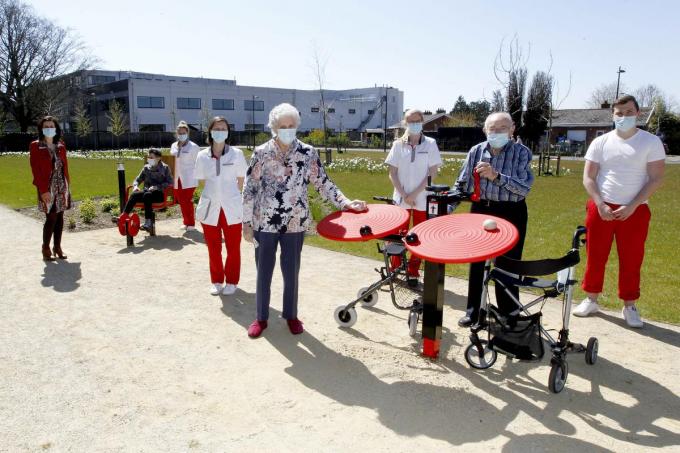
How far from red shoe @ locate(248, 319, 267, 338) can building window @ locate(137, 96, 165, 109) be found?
225 ft

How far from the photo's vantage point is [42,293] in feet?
19.6

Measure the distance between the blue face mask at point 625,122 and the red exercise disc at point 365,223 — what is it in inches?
87.0

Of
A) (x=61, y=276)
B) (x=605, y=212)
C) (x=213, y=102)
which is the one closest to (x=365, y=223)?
(x=605, y=212)

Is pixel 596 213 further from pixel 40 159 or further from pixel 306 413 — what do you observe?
pixel 40 159

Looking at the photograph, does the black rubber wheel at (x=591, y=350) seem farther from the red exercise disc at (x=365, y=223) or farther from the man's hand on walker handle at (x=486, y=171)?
the red exercise disc at (x=365, y=223)

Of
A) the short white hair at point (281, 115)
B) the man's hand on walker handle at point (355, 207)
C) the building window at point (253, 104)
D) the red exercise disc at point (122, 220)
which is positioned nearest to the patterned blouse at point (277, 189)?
the short white hair at point (281, 115)

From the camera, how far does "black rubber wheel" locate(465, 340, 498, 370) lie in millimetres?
4039

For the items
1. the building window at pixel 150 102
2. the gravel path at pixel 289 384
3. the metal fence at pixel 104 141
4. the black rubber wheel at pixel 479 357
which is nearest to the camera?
the gravel path at pixel 289 384

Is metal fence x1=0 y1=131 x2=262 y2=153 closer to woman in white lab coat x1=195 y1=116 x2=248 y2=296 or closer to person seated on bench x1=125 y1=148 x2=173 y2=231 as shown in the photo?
person seated on bench x1=125 y1=148 x2=173 y2=231

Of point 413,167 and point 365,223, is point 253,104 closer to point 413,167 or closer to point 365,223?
point 413,167

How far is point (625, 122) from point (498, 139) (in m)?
1.35

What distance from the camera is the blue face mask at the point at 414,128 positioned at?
593cm

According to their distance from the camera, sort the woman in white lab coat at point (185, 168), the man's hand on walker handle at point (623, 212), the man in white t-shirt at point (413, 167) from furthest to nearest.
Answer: the woman in white lab coat at point (185, 168) < the man in white t-shirt at point (413, 167) < the man's hand on walker handle at point (623, 212)

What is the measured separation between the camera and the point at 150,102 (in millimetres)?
67688
